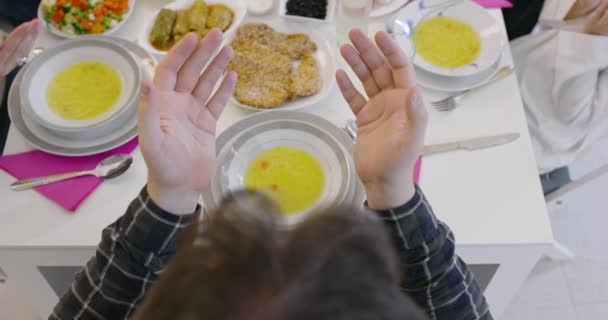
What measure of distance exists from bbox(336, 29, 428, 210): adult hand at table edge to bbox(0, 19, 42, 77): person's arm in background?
22.1 inches

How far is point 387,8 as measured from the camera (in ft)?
3.72

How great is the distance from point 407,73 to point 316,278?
1.65 feet

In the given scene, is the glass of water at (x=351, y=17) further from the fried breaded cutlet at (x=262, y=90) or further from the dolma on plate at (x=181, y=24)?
the dolma on plate at (x=181, y=24)

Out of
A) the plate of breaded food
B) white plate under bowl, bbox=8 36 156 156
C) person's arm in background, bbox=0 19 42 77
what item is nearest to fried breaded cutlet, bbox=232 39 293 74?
the plate of breaded food

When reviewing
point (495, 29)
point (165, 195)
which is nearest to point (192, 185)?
point (165, 195)

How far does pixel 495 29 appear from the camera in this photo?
1.06m

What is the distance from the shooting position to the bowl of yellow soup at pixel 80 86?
93cm

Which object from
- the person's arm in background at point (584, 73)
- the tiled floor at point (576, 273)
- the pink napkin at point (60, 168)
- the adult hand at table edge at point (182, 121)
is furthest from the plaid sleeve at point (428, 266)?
the tiled floor at point (576, 273)

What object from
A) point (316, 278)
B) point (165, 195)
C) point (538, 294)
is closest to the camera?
point (316, 278)

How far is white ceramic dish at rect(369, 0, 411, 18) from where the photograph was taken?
1.13 meters

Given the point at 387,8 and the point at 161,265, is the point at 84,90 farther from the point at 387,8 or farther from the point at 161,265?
the point at 387,8

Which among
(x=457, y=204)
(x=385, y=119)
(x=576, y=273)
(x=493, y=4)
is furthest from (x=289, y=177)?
(x=576, y=273)

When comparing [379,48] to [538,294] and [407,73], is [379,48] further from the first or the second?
[538,294]

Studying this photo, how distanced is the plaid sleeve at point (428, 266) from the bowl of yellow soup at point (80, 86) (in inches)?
20.2
